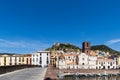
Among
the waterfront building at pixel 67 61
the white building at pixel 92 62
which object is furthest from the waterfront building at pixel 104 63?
the waterfront building at pixel 67 61

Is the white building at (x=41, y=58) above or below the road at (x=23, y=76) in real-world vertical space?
above

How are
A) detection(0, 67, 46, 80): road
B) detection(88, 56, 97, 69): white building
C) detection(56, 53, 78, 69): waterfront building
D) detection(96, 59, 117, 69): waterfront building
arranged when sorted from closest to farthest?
detection(0, 67, 46, 80): road → detection(56, 53, 78, 69): waterfront building → detection(88, 56, 97, 69): white building → detection(96, 59, 117, 69): waterfront building

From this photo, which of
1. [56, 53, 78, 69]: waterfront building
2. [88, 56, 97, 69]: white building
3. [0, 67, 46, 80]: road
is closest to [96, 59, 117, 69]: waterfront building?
[88, 56, 97, 69]: white building

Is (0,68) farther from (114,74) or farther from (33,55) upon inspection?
(33,55)

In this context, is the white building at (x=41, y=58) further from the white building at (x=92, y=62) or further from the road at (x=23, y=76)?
the road at (x=23, y=76)

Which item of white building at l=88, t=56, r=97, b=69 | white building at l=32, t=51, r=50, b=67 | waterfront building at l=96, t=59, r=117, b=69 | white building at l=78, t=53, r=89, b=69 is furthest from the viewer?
waterfront building at l=96, t=59, r=117, b=69

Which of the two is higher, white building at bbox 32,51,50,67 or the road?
white building at bbox 32,51,50,67

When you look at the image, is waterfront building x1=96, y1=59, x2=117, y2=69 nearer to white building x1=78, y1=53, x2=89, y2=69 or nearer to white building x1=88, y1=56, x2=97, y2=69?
white building x1=88, y1=56, x2=97, y2=69

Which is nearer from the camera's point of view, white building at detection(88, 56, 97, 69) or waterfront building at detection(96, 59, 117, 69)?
white building at detection(88, 56, 97, 69)

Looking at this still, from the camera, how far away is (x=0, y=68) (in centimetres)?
3697

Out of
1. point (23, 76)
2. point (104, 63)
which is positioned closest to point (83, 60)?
point (104, 63)

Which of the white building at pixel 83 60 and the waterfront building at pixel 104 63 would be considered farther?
the waterfront building at pixel 104 63

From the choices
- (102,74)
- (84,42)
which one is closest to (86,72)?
(102,74)

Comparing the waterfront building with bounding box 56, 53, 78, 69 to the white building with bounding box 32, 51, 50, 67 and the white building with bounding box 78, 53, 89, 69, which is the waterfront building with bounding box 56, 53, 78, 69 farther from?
the white building with bounding box 32, 51, 50, 67
